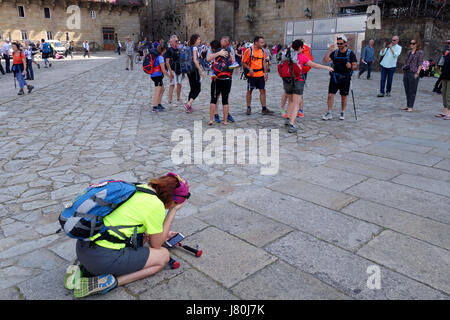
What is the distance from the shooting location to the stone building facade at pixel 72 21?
40.3 m

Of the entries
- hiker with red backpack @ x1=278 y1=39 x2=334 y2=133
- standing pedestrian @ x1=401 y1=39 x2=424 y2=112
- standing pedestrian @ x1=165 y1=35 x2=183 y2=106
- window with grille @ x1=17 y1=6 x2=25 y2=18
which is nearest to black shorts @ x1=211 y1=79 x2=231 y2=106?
hiker with red backpack @ x1=278 y1=39 x2=334 y2=133

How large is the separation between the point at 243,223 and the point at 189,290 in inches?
45.9

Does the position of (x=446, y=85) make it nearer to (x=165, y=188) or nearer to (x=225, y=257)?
(x=225, y=257)

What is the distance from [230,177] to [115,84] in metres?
11.3

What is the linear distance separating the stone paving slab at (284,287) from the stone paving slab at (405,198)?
1.82m

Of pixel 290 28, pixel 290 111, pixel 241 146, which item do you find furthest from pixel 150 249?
pixel 290 28

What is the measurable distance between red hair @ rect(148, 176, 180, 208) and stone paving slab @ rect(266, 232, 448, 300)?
1064 mm

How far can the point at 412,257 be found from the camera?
3064mm

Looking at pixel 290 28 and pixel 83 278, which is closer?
pixel 83 278

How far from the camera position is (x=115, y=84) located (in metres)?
14.9

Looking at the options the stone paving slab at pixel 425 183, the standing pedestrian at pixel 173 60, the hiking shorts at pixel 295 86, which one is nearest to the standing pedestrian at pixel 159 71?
the standing pedestrian at pixel 173 60

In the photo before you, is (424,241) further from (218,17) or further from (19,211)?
(218,17)

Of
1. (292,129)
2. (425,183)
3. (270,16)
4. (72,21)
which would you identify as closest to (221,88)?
(292,129)

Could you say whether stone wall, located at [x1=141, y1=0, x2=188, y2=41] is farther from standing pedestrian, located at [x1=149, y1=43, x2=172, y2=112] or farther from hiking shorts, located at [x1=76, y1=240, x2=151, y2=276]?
hiking shorts, located at [x1=76, y1=240, x2=151, y2=276]
